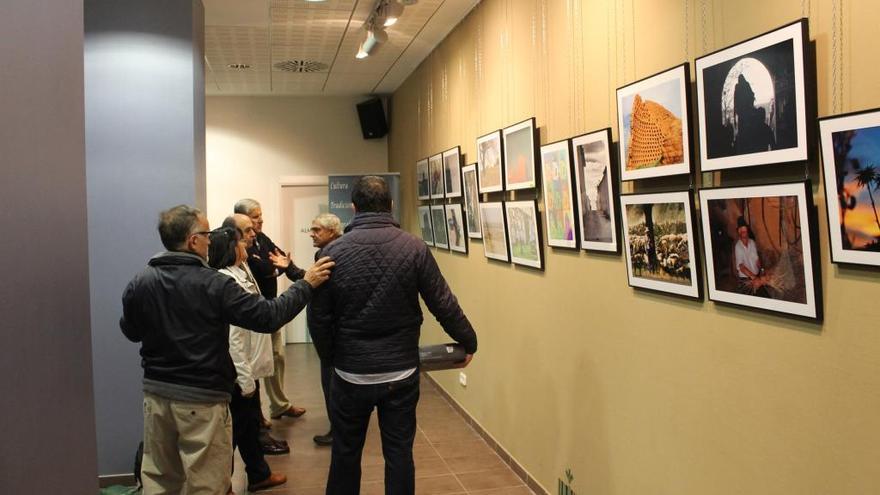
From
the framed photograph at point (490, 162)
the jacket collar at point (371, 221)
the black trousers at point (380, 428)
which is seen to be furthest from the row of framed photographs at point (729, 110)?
the framed photograph at point (490, 162)

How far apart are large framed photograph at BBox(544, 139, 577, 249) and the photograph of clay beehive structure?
595mm

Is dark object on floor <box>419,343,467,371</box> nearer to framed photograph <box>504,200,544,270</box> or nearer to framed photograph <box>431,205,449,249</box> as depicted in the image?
framed photograph <box>504,200,544,270</box>

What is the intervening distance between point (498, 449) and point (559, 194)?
2.01 meters

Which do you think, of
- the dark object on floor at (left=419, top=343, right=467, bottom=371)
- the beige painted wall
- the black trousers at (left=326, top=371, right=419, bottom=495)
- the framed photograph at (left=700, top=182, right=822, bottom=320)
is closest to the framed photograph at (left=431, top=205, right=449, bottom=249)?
the beige painted wall

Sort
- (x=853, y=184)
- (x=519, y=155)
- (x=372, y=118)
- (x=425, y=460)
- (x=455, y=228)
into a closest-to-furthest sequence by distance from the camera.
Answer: (x=853, y=184), (x=519, y=155), (x=425, y=460), (x=455, y=228), (x=372, y=118)

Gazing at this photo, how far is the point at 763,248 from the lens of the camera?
209 centimetres

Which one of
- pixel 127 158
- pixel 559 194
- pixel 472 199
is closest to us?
pixel 559 194

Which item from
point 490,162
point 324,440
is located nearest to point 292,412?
point 324,440

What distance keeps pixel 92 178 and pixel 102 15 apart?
3.19ft

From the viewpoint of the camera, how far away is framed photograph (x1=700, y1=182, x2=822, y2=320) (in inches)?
75.6

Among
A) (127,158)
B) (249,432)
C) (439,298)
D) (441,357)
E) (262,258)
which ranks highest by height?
(127,158)

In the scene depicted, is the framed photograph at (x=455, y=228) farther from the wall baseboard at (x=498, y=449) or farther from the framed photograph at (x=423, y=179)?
the wall baseboard at (x=498, y=449)

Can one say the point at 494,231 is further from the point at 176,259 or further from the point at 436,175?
the point at 176,259

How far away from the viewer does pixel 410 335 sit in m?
3.07
